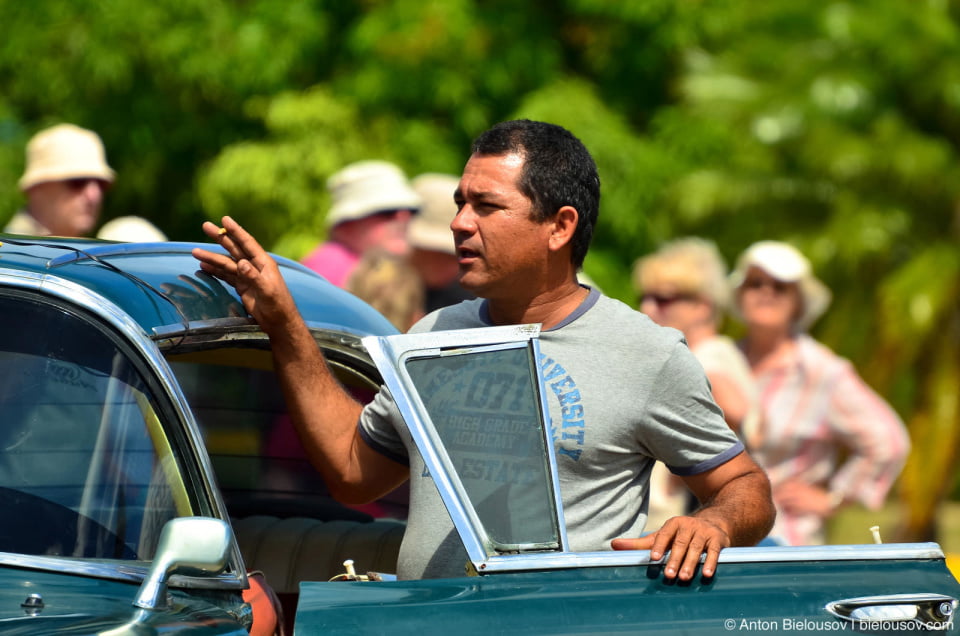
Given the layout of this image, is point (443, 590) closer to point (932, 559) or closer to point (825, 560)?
point (825, 560)

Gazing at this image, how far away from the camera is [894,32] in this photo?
13273 mm

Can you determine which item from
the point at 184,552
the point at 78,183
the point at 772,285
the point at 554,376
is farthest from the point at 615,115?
the point at 184,552

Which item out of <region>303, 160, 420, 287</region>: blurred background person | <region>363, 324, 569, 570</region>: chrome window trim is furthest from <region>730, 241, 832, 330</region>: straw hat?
<region>363, 324, 569, 570</region>: chrome window trim

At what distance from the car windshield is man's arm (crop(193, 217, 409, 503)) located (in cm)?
48

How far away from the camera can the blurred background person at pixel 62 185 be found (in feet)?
18.3

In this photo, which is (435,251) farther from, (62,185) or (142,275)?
(142,275)

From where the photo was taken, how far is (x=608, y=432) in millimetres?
2984

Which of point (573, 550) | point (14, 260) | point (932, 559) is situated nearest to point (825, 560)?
point (932, 559)

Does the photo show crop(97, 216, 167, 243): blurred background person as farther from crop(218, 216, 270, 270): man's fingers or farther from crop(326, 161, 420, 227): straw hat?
crop(218, 216, 270, 270): man's fingers

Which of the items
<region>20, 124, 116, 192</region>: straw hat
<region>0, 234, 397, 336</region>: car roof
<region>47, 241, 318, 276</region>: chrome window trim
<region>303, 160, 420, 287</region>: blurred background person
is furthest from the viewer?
<region>303, 160, 420, 287</region>: blurred background person

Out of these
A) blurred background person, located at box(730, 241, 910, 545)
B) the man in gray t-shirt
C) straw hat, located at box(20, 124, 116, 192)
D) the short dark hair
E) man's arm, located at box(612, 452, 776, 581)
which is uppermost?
straw hat, located at box(20, 124, 116, 192)

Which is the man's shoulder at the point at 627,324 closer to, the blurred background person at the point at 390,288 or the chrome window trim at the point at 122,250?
the chrome window trim at the point at 122,250

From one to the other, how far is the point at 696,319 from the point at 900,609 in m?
3.29

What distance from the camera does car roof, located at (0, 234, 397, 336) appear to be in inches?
110
